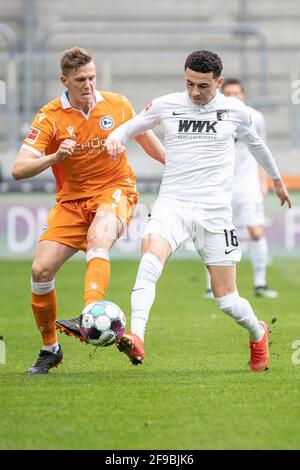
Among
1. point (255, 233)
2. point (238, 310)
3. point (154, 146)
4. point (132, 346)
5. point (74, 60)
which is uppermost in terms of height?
point (74, 60)

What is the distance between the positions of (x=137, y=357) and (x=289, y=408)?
1002 millimetres

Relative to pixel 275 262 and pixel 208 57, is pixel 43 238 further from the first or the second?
pixel 275 262

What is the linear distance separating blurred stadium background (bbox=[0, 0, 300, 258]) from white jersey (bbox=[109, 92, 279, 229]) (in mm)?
8461

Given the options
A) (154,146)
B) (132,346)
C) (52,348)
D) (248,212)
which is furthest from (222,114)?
(248,212)

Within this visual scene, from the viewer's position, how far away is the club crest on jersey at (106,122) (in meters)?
7.40

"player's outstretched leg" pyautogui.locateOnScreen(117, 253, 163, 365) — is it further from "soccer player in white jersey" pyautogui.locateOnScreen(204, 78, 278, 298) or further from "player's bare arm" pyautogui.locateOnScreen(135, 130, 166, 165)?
"soccer player in white jersey" pyautogui.locateOnScreen(204, 78, 278, 298)

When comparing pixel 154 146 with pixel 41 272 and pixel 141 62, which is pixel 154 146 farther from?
pixel 141 62

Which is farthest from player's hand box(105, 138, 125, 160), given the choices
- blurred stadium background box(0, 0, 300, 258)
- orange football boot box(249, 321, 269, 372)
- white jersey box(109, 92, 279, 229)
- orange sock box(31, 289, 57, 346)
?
blurred stadium background box(0, 0, 300, 258)

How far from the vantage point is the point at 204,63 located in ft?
22.5

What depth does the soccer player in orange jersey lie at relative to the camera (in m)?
7.06

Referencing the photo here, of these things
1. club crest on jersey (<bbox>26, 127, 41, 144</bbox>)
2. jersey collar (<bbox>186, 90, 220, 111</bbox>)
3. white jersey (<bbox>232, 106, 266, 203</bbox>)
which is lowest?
white jersey (<bbox>232, 106, 266, 203</bbox>)

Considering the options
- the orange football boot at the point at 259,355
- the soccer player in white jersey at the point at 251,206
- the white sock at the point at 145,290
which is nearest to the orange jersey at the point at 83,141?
the white sock at the point at 145,290

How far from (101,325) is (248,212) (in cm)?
612
